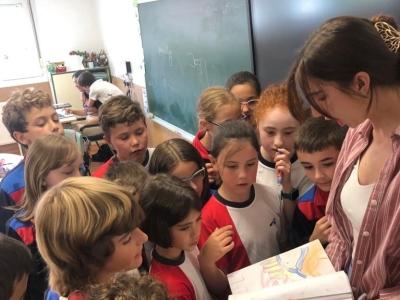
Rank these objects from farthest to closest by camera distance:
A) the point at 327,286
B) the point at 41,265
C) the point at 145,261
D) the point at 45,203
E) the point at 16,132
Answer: the point at 16,132 < the point at 41,265 < the point at 145,261 < the point at 45,203 < the point at 327,286

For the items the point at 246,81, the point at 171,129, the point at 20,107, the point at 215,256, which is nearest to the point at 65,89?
the point at 171,129

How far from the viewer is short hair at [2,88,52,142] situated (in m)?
1.94

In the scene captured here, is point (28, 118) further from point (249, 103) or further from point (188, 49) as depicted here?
point (188, 49)

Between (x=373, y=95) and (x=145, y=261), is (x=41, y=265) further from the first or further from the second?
(x=373, y=95)

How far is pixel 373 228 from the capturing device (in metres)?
0.88

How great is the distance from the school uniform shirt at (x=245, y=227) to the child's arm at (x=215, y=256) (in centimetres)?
8

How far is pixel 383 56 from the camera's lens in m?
0.82

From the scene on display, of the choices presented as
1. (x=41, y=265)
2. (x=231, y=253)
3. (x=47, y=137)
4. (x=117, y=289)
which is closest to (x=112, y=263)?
(x=117, y=289)

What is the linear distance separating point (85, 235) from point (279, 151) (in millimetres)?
795

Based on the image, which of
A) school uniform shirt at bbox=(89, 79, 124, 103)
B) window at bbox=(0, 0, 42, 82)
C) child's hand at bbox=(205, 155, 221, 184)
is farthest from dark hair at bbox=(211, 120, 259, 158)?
window at bbox=(0, 0, 42, 82)

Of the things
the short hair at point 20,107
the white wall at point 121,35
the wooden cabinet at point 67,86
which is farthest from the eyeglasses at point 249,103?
the wooden cabinet at point 67,86

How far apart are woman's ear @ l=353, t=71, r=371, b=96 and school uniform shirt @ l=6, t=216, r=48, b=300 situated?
1220 mm

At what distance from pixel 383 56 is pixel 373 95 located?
3.3 inches

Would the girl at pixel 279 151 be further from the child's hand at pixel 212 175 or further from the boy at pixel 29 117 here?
the boy at pixel 29 117
